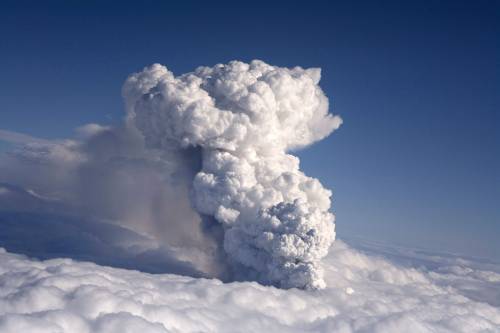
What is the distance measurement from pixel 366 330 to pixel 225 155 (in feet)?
214

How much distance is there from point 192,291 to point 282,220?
37997mm

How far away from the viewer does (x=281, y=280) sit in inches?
3898

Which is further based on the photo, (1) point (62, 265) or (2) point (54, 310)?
(1) point (62, 265)

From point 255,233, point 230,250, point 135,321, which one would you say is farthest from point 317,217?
point 135,321

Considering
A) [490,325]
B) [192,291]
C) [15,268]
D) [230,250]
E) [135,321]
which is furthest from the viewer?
[490,325]

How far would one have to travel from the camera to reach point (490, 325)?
146 meters

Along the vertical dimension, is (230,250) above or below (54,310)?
above

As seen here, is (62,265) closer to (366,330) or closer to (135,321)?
(135,321)

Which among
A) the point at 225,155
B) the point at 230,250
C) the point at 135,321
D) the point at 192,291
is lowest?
the point at 135,321

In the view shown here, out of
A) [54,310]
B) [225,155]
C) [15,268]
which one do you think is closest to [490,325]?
[225,155]

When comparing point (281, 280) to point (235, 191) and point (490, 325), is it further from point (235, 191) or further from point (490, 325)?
point (490, 325)

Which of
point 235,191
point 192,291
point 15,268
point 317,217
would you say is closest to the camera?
point 317,217

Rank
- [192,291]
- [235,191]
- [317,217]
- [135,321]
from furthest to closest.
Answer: [192,291], [235,191], [317,217], [135,321]

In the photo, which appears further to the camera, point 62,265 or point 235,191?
point 62,265
